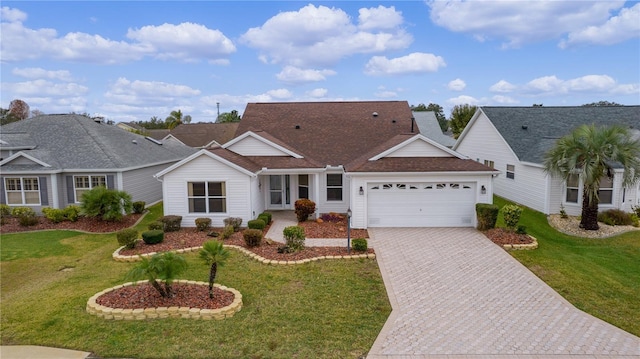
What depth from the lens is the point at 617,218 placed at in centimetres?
1617

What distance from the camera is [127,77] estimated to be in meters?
27.4

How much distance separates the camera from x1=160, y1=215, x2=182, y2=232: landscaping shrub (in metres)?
15.4

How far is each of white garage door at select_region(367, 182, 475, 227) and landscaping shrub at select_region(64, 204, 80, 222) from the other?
43.8 ft

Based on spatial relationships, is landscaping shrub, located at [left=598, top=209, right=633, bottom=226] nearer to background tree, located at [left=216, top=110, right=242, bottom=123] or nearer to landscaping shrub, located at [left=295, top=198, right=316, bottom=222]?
landscaping shrub, located at [left=295, top=198, right=316, bottom=222]

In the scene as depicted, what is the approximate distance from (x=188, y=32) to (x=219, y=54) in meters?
4.01

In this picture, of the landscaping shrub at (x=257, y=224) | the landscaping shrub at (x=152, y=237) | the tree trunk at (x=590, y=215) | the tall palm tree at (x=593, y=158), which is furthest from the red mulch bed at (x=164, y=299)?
the tree trunk at (x=590, y=215)

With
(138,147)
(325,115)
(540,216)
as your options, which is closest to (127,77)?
(138,147)

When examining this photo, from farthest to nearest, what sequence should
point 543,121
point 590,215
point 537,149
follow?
1. point 543,121
2. point 537,149
3. point 590,215

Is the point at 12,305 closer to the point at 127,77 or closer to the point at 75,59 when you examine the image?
the point at 75,59

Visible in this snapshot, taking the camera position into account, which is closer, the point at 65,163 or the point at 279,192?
the point at 65,163

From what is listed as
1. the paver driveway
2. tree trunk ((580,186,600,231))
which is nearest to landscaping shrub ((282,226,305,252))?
the paver driveway

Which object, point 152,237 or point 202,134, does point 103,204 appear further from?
point 202,134

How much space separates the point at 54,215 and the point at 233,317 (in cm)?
1388

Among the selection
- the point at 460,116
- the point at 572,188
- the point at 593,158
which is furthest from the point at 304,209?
the point at 460,116
